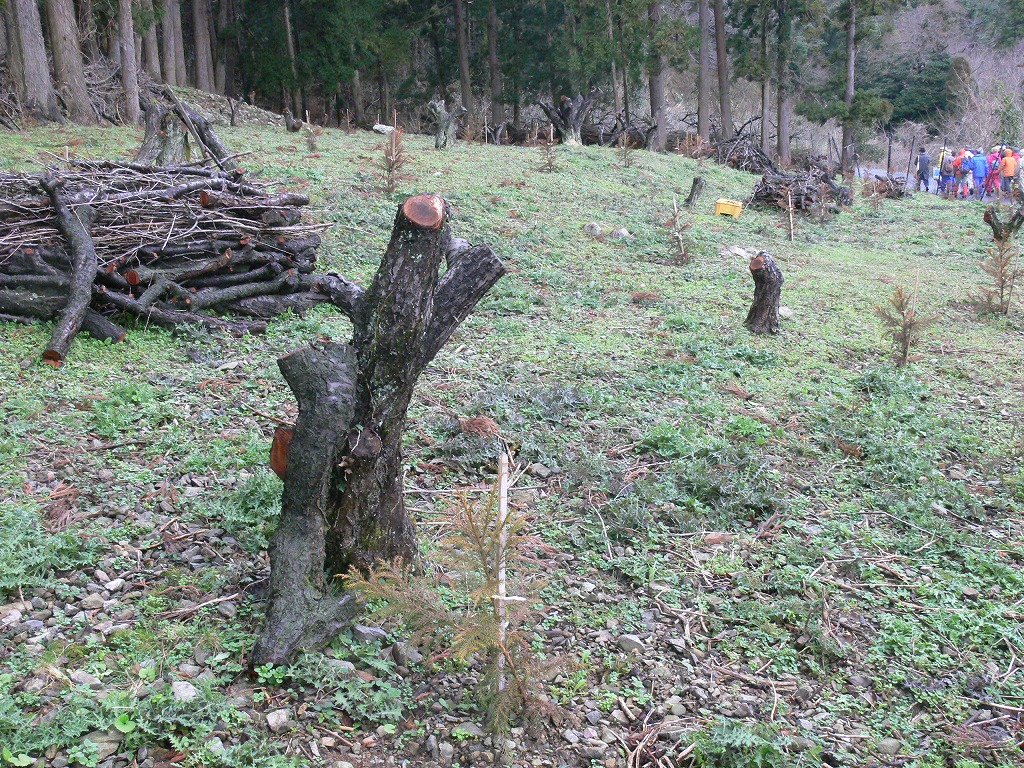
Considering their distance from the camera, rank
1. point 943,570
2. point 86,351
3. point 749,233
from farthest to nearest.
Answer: point 749,233
point 86,351
point 943,570

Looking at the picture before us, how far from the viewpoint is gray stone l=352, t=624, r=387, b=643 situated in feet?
10.0

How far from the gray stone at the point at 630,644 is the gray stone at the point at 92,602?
2.12 m

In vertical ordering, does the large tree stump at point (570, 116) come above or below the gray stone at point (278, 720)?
above

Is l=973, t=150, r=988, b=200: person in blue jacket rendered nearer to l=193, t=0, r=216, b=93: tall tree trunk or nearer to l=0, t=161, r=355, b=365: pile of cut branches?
l=0, t=161, r=355, b=365: pile of cut branches

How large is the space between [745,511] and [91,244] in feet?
16.3

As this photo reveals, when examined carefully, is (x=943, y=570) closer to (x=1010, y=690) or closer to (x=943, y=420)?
(x=1010, y=690)

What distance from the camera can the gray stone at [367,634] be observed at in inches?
120

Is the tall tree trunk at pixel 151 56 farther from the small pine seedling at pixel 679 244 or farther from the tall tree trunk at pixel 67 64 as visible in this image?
the small pine seedling at pixel 679 244

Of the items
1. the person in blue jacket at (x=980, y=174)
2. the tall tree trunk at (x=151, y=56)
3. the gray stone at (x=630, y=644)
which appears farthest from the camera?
the person in blue jacket at (x=980, y=174)

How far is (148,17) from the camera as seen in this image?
17.2 m

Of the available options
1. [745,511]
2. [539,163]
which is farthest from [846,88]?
[745,511]

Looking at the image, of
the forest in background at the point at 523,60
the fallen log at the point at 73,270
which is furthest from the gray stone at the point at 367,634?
the forest in background at the point at 523,60

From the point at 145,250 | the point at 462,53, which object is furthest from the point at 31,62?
the point at 462,53

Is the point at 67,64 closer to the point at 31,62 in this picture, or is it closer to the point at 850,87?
the point at 31,62
